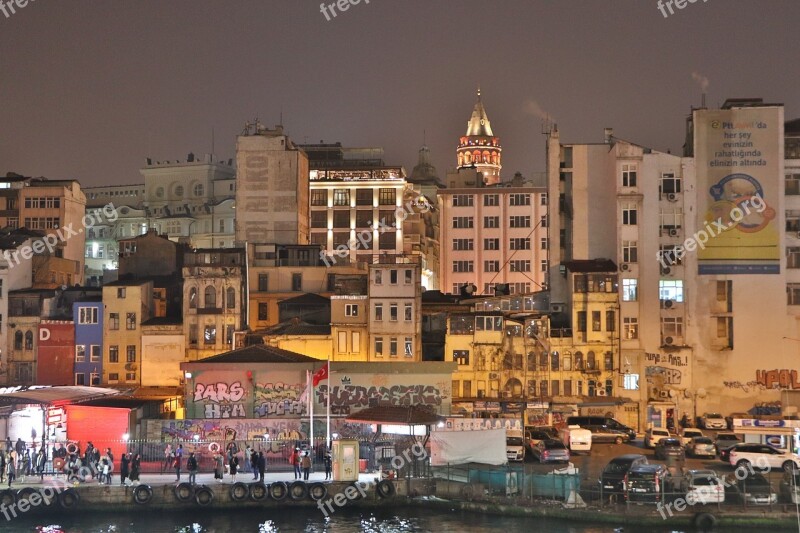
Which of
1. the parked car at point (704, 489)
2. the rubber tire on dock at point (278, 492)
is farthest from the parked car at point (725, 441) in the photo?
the rubber tire on dock at point (278, 492)

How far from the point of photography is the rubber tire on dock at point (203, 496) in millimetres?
51281

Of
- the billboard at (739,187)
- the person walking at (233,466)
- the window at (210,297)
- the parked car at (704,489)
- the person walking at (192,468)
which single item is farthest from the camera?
the billboard at (739,187)

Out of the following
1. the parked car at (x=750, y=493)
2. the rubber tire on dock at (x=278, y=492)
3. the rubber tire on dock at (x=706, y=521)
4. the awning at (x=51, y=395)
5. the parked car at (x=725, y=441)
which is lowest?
the rubber tire on dock at (x=706, y=521)

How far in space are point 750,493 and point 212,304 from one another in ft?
133

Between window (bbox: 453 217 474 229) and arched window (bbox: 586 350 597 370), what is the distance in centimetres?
5034

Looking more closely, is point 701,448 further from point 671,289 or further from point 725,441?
point 671,289

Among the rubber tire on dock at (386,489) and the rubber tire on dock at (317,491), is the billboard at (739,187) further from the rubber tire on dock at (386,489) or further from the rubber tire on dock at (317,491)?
the rubber tire on dock at (317,491)

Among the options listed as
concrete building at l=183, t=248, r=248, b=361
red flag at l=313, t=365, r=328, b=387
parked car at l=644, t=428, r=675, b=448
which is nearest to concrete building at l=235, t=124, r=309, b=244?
concrete building at l=183, t=248, r=248, b=361

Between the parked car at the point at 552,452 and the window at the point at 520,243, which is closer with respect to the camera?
the parked car at the point at 552,452

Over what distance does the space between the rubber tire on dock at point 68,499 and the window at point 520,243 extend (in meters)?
79.2

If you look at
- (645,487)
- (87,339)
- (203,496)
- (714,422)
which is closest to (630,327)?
(714,422)

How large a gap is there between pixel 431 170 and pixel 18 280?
87.4 meters

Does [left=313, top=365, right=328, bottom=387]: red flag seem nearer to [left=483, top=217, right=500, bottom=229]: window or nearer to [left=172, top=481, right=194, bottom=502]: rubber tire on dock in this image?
[left=172, top=481, right=194, bottom=502]: rubber tire on dock

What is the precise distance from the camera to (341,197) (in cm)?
12106
